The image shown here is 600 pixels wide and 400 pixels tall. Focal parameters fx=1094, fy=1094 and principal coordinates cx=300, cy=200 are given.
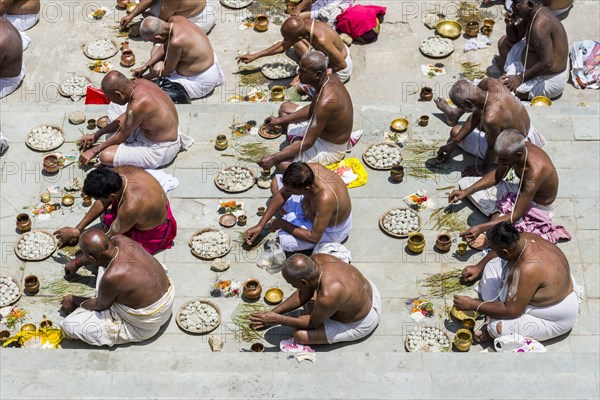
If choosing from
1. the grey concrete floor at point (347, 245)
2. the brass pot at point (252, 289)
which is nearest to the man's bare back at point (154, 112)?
the grey concrete floor at point (347, 245)

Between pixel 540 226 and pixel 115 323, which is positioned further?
pixel 540 226

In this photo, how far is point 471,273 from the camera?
12.0 meters

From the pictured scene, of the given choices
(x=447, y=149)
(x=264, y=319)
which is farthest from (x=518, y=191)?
(x=264, y=319)

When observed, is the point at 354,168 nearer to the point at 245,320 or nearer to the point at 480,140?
the point at 480,140

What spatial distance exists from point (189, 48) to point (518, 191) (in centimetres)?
499

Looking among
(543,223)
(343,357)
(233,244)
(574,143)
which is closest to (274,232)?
(233,244)

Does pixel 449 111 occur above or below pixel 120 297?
above

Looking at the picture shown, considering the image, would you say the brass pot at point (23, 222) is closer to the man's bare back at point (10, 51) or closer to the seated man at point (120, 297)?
the seated man at point (120, 297)

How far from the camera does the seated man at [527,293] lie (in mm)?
10883

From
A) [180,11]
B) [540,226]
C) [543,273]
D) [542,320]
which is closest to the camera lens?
[543,273]

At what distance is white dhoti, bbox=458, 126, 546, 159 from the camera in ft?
43.9

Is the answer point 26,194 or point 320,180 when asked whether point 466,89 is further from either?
point 26,194

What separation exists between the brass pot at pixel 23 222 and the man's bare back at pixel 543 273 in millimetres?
5654

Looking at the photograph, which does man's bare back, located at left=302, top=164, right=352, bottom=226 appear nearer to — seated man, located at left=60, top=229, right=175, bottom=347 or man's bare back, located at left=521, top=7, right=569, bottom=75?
seated man, located at left=60, top=229, right=175, bottom=347
